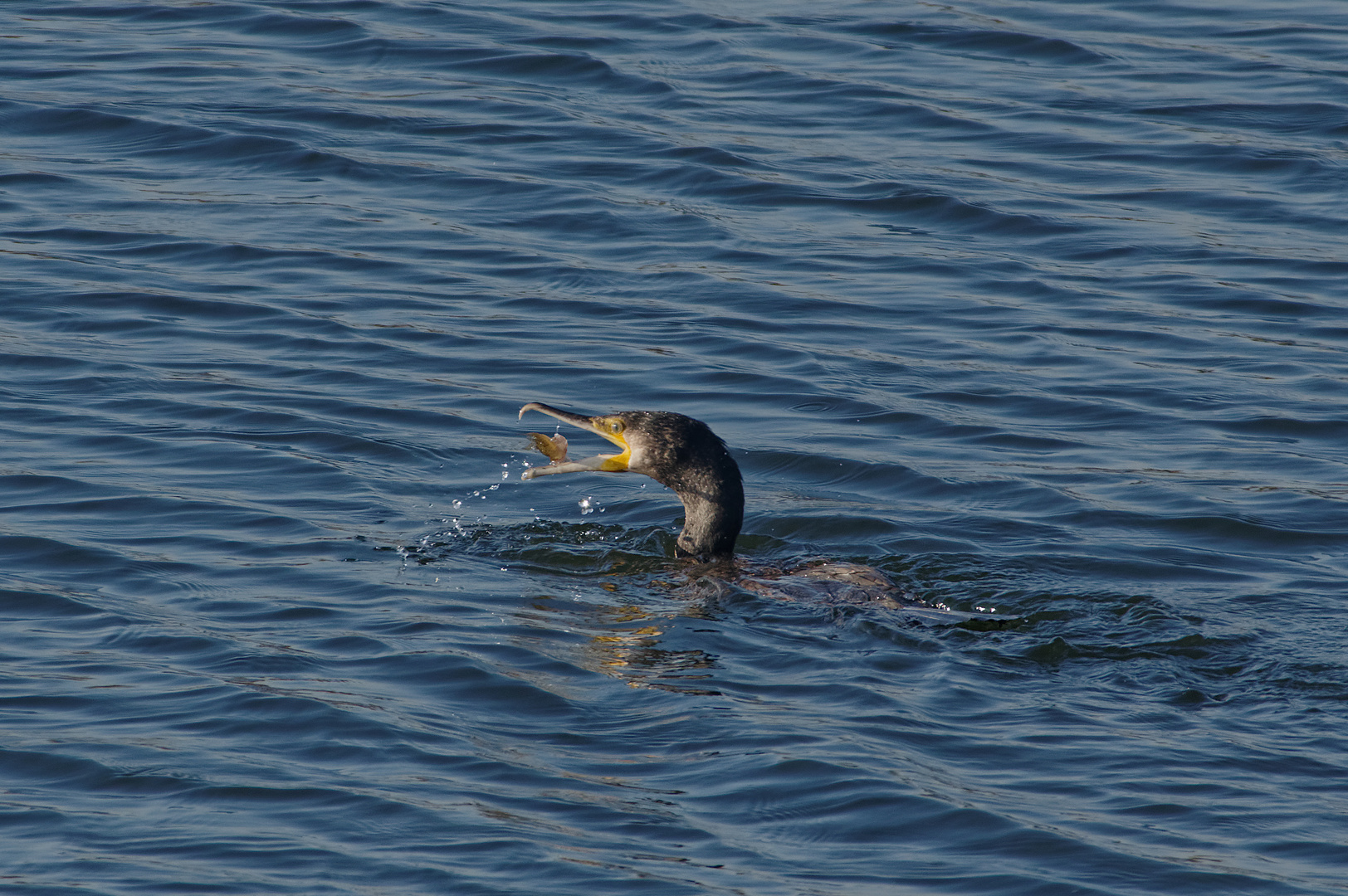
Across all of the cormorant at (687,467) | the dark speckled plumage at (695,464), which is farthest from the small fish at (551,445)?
the dark speckled plumage at (695,464)

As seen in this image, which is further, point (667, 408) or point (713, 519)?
point (667, 408)

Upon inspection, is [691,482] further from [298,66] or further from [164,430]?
[298,66]

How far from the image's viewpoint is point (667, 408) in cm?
1093

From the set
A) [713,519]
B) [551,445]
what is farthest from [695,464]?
[551,445]

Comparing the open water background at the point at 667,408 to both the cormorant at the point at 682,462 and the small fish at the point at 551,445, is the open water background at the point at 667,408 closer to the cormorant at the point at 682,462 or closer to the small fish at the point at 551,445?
the cormorant at the point at 682,462

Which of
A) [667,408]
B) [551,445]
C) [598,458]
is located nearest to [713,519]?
[598,458]

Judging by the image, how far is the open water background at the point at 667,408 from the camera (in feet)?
20.2

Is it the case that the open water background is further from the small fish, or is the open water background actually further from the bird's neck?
the small fish

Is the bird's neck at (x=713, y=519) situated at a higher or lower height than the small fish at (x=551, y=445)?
lower

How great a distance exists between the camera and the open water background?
614cm

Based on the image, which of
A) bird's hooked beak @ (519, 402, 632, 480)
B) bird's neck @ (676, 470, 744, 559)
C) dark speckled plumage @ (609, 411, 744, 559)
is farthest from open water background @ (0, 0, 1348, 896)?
bird's hooked beak @ (519, 402, 632, 480)

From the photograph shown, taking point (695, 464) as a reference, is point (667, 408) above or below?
below

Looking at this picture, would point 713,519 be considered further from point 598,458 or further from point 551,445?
point 551,445

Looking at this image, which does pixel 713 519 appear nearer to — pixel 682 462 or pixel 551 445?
pixel 682 462
